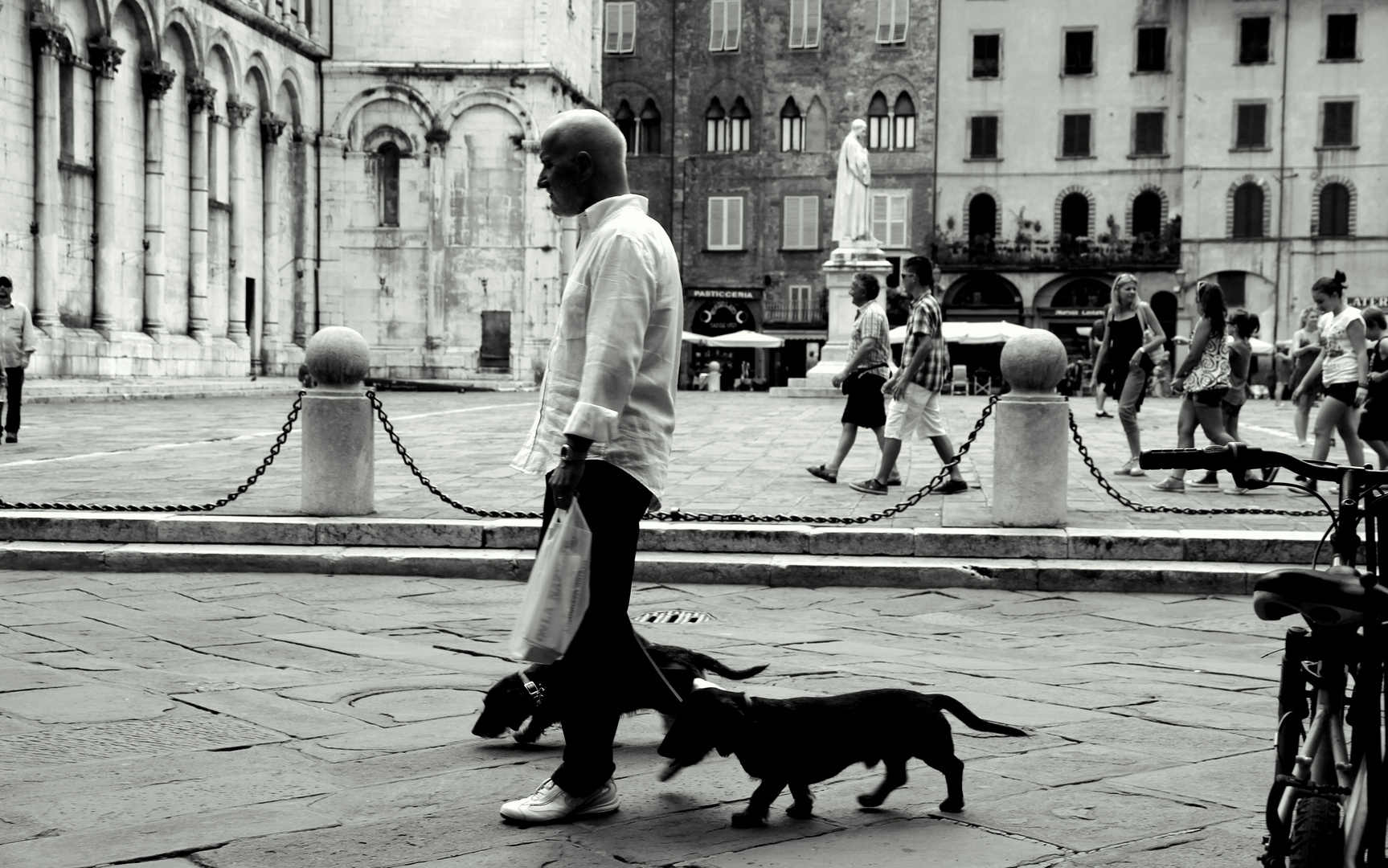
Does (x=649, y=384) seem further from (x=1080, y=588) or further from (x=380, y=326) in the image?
(x=380, y=326)

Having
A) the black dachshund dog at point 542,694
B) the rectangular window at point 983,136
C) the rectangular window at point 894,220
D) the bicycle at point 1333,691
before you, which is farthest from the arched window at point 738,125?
the bicycle at point 1333,691

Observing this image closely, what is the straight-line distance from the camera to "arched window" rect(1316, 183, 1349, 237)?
46.2 metres

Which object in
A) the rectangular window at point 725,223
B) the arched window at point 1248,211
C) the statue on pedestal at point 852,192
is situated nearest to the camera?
the statue on pedestal at point 852,192

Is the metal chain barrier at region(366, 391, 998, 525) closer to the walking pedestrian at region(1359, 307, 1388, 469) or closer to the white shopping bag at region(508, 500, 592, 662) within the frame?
the walking pedestrian at region(1359, 307, 1388, 469)

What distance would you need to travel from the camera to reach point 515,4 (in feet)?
128

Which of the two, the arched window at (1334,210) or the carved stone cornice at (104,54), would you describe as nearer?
the carved stone cornice at (104,54)

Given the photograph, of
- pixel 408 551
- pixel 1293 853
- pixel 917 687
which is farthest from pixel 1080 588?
pixel 1293 853

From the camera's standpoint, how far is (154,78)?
30.2 metres

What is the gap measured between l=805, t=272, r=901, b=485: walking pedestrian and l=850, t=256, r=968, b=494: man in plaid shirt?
0.35 metres

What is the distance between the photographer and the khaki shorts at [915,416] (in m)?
10.7

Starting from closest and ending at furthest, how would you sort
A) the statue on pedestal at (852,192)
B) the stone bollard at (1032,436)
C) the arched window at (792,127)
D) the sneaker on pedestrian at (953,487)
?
the stone bollard at (1032,436), the sneaker on pedestrian at (953,487), the statue on pedestal at (852,192), the arched window at (792,127)

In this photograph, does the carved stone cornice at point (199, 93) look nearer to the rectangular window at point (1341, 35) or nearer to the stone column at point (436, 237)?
the stone column at point (436, 237)

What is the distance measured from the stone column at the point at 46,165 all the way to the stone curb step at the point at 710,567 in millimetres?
19916

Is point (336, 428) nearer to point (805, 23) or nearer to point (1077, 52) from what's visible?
point (1077, 52)
